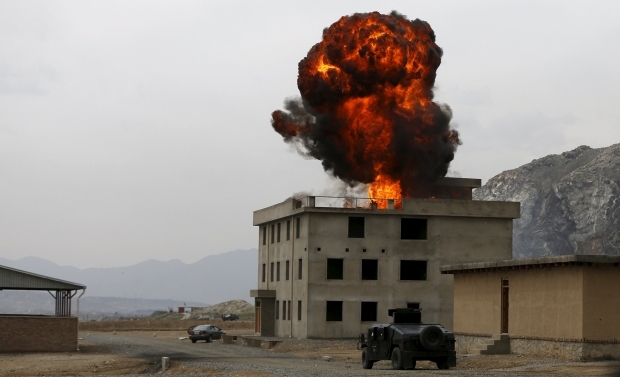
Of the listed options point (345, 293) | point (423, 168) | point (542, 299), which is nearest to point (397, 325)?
point (542, 299)

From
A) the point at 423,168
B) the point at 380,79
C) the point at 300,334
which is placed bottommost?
the point at 300,334

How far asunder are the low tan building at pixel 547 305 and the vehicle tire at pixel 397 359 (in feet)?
22.8

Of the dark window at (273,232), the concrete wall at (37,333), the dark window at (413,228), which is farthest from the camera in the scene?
the dark window at (273,232)

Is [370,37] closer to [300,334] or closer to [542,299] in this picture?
→ [300,334]

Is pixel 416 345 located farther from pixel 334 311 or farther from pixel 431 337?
pixel 334 311

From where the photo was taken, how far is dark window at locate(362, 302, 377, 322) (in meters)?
63.3

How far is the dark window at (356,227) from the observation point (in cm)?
6397

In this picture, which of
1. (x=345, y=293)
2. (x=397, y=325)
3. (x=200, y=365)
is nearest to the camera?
(x=397, y=325)

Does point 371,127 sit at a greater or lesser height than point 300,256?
greater

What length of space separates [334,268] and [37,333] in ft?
69.7

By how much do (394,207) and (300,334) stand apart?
33.8 feet

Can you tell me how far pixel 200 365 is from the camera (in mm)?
37469

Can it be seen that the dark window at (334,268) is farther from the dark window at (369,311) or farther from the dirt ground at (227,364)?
the dirt ground at (227,364)

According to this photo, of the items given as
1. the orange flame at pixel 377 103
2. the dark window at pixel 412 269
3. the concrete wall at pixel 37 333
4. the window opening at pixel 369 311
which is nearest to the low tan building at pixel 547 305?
the window opening at pixel 369 311
